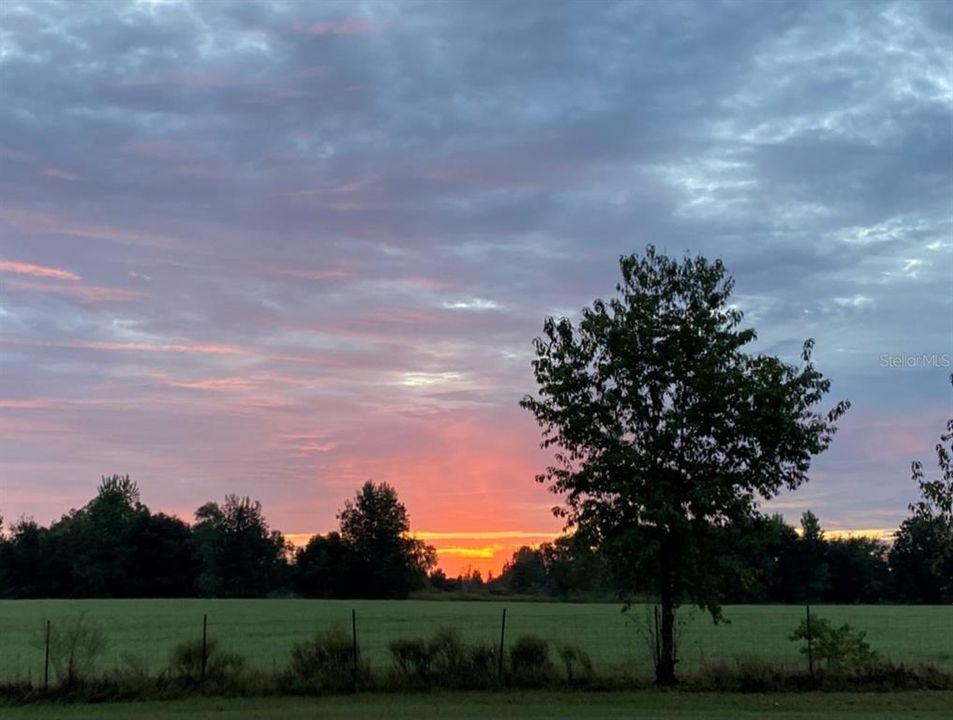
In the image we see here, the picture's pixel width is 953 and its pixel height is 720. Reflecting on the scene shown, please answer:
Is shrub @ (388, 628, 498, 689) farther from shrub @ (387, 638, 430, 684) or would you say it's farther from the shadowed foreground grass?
the shadowed foreground grass

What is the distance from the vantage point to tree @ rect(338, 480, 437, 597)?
406ft

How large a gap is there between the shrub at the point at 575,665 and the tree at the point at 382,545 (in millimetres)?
103632

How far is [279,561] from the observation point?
5832 inches

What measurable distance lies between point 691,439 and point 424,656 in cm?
838

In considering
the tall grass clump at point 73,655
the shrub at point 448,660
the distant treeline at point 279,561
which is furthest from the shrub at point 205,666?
the distant treeline at point 279,561

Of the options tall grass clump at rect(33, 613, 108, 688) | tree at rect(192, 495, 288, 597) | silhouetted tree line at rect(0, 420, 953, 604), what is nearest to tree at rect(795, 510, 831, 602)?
silhouetted tree line at rect(0, 420, 953, 604)

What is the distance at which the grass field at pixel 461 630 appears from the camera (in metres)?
30.4

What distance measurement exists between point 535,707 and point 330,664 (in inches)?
221

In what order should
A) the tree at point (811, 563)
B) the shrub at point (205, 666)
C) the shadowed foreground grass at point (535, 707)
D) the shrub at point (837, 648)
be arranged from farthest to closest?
the tree at point (811, 563) < the shrub at point (837, 648) < the shrub at point (205, 666) < the shadowed foreground grass at point (535, 707)

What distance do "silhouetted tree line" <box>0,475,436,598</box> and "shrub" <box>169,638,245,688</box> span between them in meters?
101

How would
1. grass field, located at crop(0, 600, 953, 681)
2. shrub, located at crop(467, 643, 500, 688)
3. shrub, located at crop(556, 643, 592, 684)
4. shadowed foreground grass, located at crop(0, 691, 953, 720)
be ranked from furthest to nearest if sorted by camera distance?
grass field, located at crop(0, 600, 953, 681) < shrub, located at crop(556, 643, 592, 684) < shrub, located at crop(467, 643, 500, 688) < shadowed foreground grass, located at crop(0, 691, 953, 720)

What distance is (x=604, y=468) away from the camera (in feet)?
72.0

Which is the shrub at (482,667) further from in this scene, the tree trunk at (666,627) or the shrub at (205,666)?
the shrub at (205,666)

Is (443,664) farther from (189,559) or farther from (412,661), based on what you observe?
(189,559)
